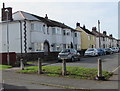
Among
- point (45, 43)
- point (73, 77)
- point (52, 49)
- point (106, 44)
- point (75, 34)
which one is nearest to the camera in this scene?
point (73, 77)

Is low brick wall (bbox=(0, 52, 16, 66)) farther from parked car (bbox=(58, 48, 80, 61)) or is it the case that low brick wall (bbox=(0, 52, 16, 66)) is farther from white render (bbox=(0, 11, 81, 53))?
white render (bbox=(0, 11, 81, 53))

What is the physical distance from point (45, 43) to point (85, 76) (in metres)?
24.6

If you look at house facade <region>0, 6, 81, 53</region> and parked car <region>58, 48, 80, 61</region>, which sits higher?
house facade <region>0, 6, 81, 53</region>

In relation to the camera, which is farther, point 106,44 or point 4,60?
point 106,44

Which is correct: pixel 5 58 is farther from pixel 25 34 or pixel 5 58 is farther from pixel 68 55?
pixel 25 34

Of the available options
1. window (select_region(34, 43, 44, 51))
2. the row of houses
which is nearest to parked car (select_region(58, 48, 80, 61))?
the row of houses

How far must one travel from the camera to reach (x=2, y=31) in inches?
1351

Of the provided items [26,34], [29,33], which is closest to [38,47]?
[29,33]

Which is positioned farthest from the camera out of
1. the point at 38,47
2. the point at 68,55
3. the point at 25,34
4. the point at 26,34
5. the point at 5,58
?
the point at 38,47

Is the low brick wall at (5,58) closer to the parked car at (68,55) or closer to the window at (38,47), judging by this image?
the parked car at (68,55)

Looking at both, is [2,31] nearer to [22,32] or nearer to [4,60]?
[22,32]

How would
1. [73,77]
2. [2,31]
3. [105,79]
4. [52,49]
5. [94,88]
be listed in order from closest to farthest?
1. [94,88]
2. [105,79]
3. [73,77]
4. [2,31]
5. [52,49]

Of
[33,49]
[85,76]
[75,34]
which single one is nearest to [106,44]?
[75,34]

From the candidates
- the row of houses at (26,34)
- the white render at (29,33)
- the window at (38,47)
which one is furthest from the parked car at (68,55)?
the window at (38,47)
